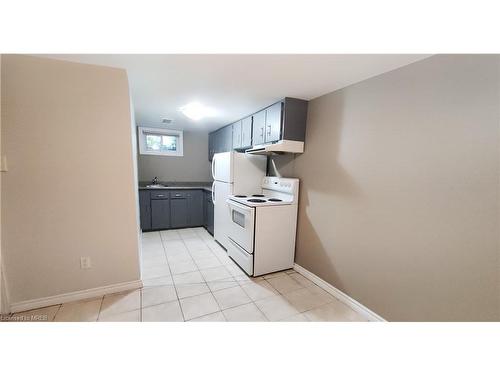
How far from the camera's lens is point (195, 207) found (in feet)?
14.3

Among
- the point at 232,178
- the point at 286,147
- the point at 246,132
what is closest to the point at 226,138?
the point at 246,132

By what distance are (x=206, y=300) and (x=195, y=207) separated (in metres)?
2.59

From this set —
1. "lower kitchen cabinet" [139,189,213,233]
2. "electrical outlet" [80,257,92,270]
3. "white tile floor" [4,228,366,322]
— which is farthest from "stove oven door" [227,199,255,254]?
"electrical outlet" [80,257,92,270]

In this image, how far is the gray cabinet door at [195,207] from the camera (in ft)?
14.1

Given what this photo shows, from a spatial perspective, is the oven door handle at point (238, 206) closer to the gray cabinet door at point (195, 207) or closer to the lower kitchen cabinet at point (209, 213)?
the lower kitchen cabinet at point (209, 213)

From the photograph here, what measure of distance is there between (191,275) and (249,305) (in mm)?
918

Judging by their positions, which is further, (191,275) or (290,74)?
(191,275)

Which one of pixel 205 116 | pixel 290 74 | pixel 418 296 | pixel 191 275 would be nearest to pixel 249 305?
pixel 191 275

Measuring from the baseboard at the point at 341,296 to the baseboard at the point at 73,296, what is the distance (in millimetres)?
1964

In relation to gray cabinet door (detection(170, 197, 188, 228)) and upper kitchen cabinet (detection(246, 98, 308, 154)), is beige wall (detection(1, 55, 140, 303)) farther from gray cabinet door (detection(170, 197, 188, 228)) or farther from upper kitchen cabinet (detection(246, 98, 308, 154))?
gray cabinet door (detection(170, 197, 188, 228))

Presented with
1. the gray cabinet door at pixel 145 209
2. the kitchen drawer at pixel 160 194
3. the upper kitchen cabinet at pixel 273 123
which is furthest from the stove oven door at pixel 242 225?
the gray cabinet door at pixel 145 209
